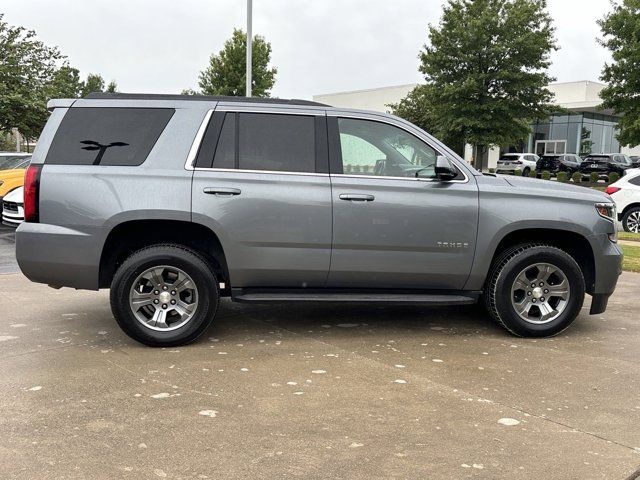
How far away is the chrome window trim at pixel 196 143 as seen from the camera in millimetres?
5070

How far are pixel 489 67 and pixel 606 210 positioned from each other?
26.5 m

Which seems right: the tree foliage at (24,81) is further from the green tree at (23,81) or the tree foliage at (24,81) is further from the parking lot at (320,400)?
the parking lot at (320,400)

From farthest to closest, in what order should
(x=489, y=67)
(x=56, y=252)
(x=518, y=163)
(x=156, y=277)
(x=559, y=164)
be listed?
(x=518, y=163), (x=559, y=164), (x=489, y=67), (x=156, y=277), (x=56, y=252)

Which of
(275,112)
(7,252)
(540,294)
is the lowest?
(7,252)

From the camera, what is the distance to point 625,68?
25578 mm

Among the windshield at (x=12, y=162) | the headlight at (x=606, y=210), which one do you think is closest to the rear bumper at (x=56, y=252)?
the headlight at (x=606, y=210)

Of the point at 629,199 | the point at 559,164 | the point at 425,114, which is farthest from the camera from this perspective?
the point at 425,114

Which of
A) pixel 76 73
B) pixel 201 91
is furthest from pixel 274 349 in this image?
pixel 76 73

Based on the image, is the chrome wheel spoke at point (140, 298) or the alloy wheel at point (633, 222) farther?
the alloy wheel at point (633, 222)

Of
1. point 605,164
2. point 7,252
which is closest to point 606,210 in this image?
point 7,252

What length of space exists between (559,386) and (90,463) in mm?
2990

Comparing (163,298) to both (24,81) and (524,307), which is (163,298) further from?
(24,81)

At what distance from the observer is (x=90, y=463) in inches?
122

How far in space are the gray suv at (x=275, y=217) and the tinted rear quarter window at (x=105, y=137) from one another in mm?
11
